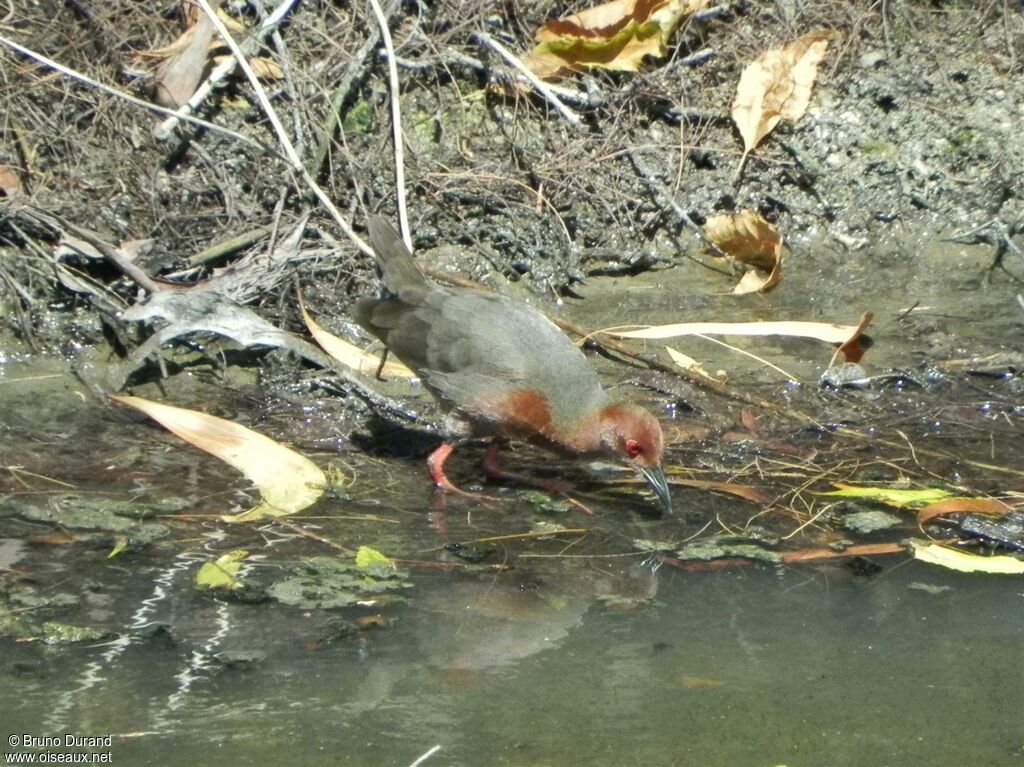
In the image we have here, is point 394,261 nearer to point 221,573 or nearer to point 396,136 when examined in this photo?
point 396,136

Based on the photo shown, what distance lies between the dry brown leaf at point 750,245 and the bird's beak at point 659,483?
2.40 meters

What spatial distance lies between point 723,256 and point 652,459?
8.97ft

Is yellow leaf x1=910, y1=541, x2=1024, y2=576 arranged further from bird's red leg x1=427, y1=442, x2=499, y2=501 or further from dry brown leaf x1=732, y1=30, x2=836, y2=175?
dry brown leaf x1=732, y1=30, x2=836, y2=175

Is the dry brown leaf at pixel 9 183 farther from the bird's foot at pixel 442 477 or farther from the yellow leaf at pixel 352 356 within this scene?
the bird's foot at pixel 442 477

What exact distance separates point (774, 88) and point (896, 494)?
140 inches

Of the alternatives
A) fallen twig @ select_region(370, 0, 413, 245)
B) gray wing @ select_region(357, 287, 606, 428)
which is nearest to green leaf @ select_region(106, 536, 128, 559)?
gray wing @ select_region(357, 287, 606, 428)

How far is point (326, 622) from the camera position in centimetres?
441

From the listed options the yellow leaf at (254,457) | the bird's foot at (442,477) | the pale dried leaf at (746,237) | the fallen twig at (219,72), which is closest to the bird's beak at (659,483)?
the bird's foot at (442,477)

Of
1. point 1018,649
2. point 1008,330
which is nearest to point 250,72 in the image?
point 1008,330

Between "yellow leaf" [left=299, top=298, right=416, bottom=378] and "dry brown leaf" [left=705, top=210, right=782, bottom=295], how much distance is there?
2.09m

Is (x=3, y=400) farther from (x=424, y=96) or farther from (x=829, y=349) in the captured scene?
(x=829, y=349)

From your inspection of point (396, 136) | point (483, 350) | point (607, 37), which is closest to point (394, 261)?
point (483, 350)

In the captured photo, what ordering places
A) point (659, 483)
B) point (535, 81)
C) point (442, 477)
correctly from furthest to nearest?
point (535, 81)
point (442, 477)
point (659, 483)

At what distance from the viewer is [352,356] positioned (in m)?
6.85
